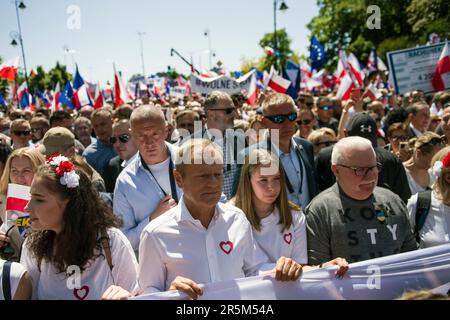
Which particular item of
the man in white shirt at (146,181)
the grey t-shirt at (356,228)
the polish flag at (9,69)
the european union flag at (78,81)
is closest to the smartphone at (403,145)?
the grey t-shirt at (356,228)

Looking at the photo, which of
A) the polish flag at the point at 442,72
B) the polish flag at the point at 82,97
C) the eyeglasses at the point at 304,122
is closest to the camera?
the eyeglasses at the point at 304,122

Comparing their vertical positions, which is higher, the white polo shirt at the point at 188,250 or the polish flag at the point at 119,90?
the polish flag at the point at 119,90

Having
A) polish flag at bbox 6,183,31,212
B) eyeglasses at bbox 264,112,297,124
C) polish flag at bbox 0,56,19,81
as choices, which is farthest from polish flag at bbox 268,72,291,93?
polish flag at bbox 6,183,31,212

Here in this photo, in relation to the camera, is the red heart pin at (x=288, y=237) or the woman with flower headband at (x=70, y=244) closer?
the woman with flower headband at (x=70, y=244)

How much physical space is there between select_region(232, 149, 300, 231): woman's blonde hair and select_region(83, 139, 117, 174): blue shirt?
2978 millimetres

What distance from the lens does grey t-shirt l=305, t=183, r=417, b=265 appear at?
124 inches

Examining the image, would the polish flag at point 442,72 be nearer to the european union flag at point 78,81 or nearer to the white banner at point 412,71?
the white banner at point 412,71

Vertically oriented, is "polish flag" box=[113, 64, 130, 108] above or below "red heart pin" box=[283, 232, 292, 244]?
above

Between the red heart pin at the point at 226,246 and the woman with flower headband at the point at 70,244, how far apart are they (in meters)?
0.50

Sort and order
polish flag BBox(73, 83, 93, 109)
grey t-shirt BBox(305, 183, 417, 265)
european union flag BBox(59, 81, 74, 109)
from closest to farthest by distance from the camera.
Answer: grey t-shirt BBox(305, 183, 417, 265) < polish flag BBox(73, 83, 93, 109) < european union flag BBox(59, 81, 74, 109)

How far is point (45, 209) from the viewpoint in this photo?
8.97 feet

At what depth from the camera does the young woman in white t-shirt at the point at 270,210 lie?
3340 millimetres

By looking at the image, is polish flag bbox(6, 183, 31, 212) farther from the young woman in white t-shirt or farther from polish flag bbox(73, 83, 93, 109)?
polish flag bbox(73, 83, 93, 109)

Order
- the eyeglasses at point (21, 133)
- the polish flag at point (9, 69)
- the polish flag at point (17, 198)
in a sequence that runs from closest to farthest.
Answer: the polish flag at point (17, 198) → the eyeglasses at point (21, 133) → the polish flag at point (9, 69)
